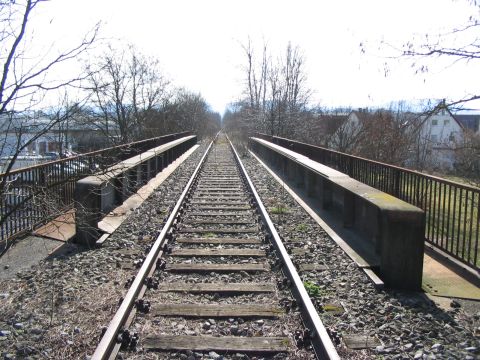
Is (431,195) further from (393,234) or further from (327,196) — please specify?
(327,196)

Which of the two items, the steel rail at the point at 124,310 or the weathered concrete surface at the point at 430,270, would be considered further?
the weathered concrete surface at the point at 430,270

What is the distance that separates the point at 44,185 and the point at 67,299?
1.42 metres

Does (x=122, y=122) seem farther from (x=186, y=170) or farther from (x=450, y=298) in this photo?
(x=450, y=298)

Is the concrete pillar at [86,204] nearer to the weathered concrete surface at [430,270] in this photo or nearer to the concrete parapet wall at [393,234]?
the weathered concrete surface at [430,270]

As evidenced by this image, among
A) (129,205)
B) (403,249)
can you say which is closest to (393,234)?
(403,249)

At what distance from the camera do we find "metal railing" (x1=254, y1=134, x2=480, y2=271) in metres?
6.33

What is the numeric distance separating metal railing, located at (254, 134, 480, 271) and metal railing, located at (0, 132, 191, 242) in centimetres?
441

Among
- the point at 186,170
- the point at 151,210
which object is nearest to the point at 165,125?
the point at 186,170

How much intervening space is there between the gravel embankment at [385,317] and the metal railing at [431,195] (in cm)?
144

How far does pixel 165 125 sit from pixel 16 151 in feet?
114

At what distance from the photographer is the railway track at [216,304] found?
4.01 meters

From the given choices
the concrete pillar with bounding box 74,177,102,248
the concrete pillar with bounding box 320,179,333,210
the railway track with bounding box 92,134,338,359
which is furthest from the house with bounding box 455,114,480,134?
the concrete pillar with bounding box 74,177,102,248

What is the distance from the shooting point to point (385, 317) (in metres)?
4.74

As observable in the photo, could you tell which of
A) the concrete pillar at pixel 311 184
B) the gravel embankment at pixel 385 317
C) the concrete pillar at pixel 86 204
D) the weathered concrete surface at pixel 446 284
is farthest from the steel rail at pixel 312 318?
the concrete pillar at pixel 311 184
